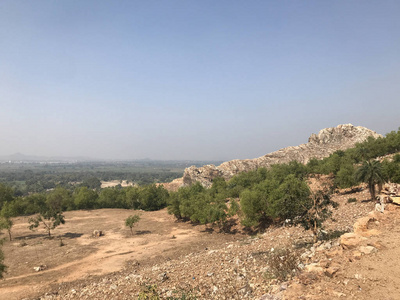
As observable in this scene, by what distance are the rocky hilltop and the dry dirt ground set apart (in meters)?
42.1

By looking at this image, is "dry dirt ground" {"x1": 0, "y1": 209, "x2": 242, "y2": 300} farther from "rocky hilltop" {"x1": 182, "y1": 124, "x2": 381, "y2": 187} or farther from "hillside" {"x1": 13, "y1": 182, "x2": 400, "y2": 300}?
"rocky hilltop" {"x1": 182, "y1": 124, "x2": 381, "y2": 187}

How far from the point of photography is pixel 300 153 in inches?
3605

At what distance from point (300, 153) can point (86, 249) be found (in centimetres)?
8360

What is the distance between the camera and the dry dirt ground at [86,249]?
22.3 metres

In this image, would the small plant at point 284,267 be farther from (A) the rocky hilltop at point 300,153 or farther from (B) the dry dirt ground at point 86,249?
(A) the rocky hilltop at point 300,153

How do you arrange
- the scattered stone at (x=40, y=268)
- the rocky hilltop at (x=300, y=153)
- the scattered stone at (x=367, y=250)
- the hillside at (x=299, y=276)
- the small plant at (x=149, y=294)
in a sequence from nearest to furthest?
the hillside at (x=299, y=276)
the scattered stone at (x=367, y=250)
the small plant at (x=149, y=294)
the scattered stone at (x=40, y=268)
the rocky hilltop at (x=300, y=153)

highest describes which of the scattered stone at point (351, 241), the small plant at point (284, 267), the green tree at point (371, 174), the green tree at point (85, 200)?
the green tree at point (371, 174)

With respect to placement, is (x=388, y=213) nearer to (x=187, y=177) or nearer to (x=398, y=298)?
(x=398, y=298)

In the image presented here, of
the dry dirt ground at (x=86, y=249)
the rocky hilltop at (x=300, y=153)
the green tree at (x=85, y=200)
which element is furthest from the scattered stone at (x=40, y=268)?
the rocky hilltop at (x=300, y=153)

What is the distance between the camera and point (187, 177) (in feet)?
289

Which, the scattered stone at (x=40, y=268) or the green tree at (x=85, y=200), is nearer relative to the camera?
the scattered stone at (x=40, y=268)

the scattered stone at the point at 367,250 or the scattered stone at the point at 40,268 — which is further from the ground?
the scattered stone at the point at 367,250

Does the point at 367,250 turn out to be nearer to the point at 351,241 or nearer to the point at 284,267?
the point at 351,241

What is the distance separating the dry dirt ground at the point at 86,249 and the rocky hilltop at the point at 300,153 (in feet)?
138
